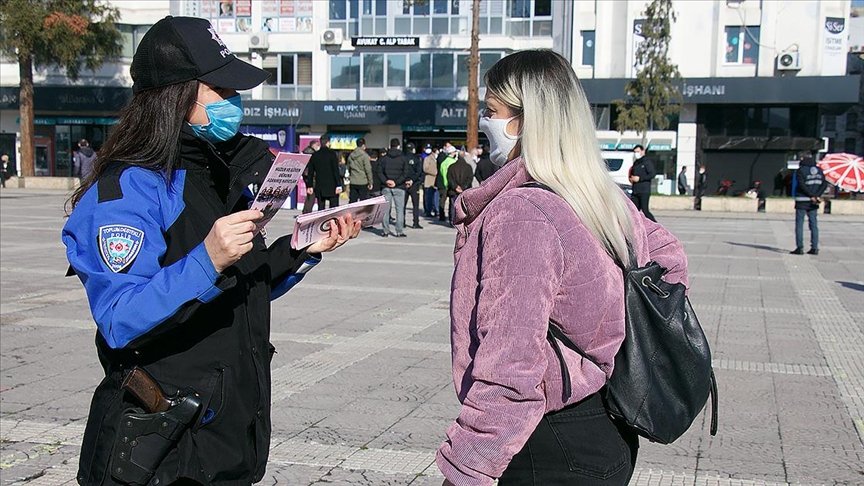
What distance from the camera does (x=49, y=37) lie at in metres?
33.5

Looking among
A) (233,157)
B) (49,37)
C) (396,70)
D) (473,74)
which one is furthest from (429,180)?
(49,37)

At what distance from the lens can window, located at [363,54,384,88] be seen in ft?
132

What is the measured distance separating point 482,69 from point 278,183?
38.6 m

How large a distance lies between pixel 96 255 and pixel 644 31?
104ft

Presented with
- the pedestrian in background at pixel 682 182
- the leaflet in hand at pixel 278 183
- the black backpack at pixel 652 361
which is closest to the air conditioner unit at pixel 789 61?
the pedestrian in background at pixel 682 182

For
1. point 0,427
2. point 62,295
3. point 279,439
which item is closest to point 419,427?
point 279,439

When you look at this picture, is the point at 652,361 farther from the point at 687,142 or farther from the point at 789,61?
the point at 687,142

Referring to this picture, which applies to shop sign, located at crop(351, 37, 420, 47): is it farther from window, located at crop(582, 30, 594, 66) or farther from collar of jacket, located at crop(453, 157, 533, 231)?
collar of jacket, located at crop(453, 157, 533, 231)

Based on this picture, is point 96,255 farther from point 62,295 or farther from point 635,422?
point 62,295


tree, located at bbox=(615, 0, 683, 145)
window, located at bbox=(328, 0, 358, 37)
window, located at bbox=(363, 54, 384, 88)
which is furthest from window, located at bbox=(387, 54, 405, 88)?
tree, located at bbox=(615, 0, 683, 145)

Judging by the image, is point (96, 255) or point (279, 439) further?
point (279, 439)

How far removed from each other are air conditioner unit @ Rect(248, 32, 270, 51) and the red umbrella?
2891cm

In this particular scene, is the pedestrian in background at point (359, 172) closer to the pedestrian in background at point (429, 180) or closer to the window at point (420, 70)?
the pedestrian in background at point (429, 180)

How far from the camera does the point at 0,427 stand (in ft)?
16.4
